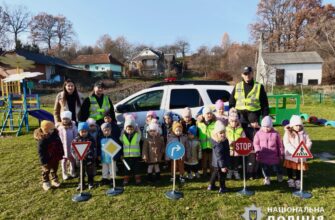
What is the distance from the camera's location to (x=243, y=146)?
482 centimetres

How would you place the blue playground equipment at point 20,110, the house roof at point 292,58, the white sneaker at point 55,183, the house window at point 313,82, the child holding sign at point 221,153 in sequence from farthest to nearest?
the house window at point 313,82 < the house roof at point 292,58 < the blue playground equipment at point 20,110 < the white sneaker at point 55,183 < the child holding sign at point 221,153

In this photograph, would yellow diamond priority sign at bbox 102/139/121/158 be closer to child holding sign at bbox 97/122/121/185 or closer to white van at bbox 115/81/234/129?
child holding sign at bbox 97/122/121/185

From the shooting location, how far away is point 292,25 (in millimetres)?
49281

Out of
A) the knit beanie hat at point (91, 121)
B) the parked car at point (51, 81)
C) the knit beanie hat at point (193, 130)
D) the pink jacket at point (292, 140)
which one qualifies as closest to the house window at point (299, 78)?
the parked car at point (51, 81)

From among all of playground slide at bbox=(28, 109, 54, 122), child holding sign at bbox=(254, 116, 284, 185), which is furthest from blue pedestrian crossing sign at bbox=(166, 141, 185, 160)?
playground slide at bbox=(28, 109, 54, 122)

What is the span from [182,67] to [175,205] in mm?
56274

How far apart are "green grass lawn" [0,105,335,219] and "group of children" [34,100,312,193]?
0.28m

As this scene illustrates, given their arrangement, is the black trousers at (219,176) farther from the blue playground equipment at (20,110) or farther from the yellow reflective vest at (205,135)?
the blue playground equipment at (20,110)

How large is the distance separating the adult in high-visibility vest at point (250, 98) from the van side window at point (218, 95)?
838 mm

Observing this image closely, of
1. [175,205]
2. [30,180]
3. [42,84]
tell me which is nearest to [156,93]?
[175,205]

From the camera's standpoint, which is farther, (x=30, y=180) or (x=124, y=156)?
(x=30, y=180)

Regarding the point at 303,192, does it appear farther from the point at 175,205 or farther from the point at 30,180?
the point at 30,180

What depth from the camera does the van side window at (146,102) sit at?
652 cm

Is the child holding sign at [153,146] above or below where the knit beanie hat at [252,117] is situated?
below
